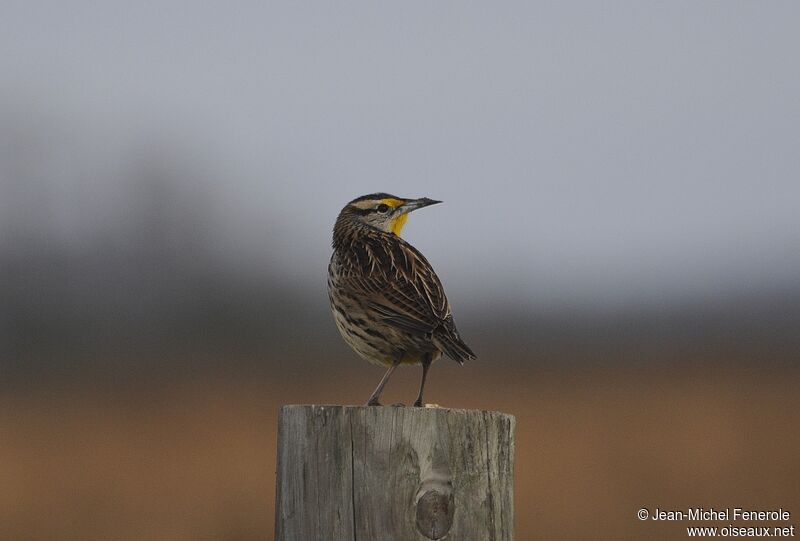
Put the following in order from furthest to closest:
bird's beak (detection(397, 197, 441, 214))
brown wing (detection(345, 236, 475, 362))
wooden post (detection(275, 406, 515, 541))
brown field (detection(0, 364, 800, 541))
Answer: brown field (detection(0, 364, 800, 541)) → bird's beak (detection(397, 197, 441, 214)) → brown wing (detection(345, 236, 475, 362)) → wooden post (detection(275, 406, 515, 541))

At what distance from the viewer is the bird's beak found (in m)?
6.66

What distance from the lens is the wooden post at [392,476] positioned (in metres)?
3.59

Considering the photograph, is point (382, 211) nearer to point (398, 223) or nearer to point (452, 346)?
point (398, 223)

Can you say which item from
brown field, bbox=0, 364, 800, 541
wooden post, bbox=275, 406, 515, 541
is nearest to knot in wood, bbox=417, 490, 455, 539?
A: wooden post, bbox=275, 406, 515, 541

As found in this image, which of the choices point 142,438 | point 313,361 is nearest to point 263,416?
point 142,438

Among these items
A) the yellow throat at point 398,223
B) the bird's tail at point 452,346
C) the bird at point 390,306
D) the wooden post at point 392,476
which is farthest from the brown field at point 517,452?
the wooden post at point 392,476

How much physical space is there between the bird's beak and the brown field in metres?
3.45

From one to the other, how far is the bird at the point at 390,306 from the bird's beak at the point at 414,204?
→ 0.32 metres

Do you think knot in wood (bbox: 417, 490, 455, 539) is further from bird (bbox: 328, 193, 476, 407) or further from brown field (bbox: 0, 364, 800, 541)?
brown field (bbox: 0, 364, 800, 541)

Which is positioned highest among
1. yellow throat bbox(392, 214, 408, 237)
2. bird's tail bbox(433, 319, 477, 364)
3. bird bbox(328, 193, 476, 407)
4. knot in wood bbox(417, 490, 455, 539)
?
yellow throat bbox(392, 214, 408, 237)

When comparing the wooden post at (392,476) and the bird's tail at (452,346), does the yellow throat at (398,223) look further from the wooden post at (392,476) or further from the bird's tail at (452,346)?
the wooden post at (392,476)

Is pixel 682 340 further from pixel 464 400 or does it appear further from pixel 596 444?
pixel 596 444

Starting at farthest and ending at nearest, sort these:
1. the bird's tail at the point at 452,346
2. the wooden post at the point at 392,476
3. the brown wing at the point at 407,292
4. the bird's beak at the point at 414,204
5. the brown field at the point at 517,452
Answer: the brown field at the point at 517,452, the bird's beak at the point at 414,204, the brown wing at the point at 407,292, the bird's tail at the point at 452,346, the wooden post at the point at 392,476

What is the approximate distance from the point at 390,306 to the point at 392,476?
210cm
